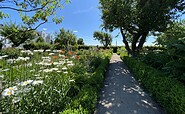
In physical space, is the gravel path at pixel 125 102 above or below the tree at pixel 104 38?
below

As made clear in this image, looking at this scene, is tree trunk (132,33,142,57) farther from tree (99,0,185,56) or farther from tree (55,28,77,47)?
tree (55,28,77,47)

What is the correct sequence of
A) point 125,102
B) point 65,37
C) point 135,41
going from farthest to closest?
point 65,37 < point 135,41 < point 125,102

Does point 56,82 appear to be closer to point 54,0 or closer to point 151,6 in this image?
point 54,0

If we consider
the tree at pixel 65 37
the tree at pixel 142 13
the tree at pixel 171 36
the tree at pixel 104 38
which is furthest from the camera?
the tree at pixel 104 38

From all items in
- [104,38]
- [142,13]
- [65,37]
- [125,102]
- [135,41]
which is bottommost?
[125,102]

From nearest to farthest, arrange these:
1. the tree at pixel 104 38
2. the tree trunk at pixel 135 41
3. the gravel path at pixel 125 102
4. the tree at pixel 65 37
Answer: the gravel path at pixel 125 102
the tree trunk at pixel 135 41
the tree at pixel 65 37
the tree at pixel 104 38

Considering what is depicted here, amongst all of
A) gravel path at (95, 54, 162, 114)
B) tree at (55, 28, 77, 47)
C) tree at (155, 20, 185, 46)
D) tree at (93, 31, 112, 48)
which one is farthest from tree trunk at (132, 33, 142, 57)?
tree at (93, 31, 112, 48)

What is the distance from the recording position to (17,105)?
2484 millimetres

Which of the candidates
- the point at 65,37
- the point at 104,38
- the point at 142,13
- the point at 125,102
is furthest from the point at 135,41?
the point at 104,38

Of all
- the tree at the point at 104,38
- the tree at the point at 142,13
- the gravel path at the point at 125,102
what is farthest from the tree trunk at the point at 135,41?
the tree at the point at 104,38

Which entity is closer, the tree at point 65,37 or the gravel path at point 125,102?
the gravel path at point 125,102

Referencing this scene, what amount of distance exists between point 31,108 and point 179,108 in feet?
8.76

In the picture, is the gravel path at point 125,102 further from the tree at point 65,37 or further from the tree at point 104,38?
the tree at point 104,38

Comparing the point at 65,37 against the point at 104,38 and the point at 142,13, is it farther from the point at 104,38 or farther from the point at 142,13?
the point at 142,13
